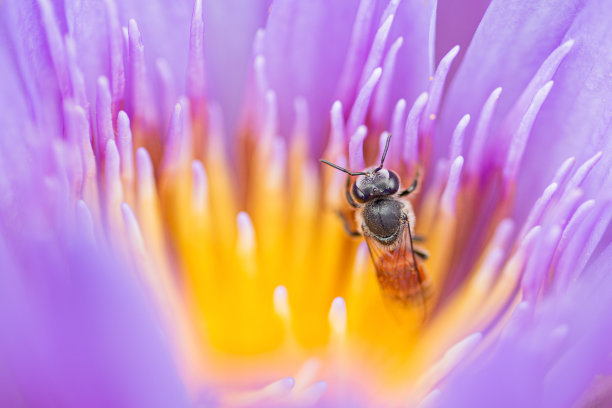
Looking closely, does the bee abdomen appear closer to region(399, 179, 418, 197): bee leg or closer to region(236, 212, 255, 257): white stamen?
region(399, 179, 418, 197): bee leg

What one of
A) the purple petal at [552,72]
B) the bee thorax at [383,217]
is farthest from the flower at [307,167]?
the bee thorax at [383,217]

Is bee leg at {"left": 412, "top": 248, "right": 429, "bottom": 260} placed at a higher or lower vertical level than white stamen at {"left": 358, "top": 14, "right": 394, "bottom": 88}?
lower

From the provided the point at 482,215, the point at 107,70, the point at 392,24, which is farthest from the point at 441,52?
the point at 107,70

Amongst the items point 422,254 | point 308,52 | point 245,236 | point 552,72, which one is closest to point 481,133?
point 552,72

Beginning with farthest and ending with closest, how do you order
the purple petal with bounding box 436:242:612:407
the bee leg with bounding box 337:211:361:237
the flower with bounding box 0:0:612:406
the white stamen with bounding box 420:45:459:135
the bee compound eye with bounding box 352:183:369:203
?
1. the bee leg with bounding box 337:211:361:237
2. the bee compound eye with bounding box 352:183:369:203
3. the white stamen with bounding box 420:45:459:135
4. the flower with bounding box 0:0:612:406
5. the purple petal with bounding box 436:242:612:407

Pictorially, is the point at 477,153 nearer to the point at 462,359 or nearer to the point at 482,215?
the point at 482,215

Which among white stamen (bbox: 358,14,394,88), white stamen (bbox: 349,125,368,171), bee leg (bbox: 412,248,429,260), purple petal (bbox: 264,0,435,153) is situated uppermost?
purple petal (bbox: 264,0,435,153)

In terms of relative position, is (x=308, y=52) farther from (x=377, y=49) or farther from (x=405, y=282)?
(x=405, y=282)

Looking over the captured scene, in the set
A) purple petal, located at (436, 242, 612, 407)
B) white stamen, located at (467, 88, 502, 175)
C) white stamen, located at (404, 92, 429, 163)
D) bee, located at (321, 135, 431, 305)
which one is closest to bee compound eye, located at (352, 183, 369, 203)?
bee, located at (321, 135, 431, 305)

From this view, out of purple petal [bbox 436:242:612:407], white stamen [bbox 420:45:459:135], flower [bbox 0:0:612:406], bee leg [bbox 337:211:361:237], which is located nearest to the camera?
purple petal [bbox 436:242:612:407]
